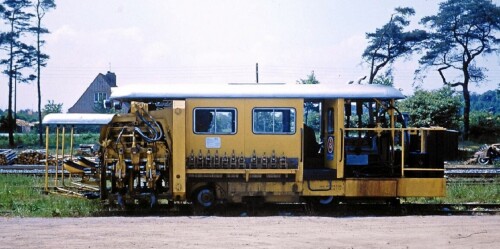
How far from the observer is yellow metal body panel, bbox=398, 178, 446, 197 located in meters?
14.9

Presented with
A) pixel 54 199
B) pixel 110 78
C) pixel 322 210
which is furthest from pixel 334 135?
pixel 110 78

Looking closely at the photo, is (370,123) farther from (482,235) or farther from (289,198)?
(482,235)

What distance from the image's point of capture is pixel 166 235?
36.5ft

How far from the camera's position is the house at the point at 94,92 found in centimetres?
6738

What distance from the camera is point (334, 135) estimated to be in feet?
49.9

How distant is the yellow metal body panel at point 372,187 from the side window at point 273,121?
184 centimetres

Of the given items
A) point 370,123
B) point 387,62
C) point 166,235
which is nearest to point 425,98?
point 387,62

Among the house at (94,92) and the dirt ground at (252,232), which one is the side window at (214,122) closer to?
the dirt ground at (252,232)

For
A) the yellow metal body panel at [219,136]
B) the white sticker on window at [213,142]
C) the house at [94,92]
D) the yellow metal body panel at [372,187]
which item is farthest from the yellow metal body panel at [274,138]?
the house at [94,92]

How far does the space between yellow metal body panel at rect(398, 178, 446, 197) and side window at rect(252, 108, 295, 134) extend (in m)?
2.82

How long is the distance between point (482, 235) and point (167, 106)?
7.39 metres

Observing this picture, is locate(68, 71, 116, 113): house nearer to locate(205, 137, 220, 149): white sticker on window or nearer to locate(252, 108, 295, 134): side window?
locate(205, 137, 220, 149): white sticker on window

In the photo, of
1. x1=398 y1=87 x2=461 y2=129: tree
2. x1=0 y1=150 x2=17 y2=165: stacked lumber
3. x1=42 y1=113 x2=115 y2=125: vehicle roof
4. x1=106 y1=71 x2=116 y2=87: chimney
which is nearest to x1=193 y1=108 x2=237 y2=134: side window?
x1=42 y1=113 x2=115 y2=125: vehicle roof

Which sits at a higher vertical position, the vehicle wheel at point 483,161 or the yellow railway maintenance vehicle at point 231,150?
the yellow railway maintenance vehicle at point 231,150
